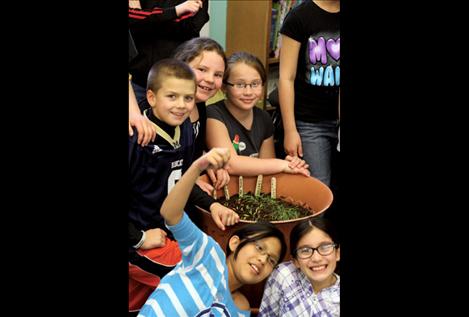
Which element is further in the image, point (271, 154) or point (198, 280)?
point (271, 154)

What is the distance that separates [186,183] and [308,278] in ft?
0.83

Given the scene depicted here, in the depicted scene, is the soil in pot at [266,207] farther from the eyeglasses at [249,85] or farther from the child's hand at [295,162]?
the eyeglasses at [249,85]

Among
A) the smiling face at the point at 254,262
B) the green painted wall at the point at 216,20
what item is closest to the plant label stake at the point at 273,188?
the smiling face at the point at 254,262

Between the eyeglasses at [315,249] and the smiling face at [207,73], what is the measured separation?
0.27 metres

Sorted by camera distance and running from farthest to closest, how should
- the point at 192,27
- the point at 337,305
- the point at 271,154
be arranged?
the point at 271,154 < the point at 192,27 < the point at 337,305

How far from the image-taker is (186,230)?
0.76 meters

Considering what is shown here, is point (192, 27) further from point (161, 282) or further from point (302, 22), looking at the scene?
point (161, 282)

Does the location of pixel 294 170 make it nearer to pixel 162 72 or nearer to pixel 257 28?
pixel 162 72

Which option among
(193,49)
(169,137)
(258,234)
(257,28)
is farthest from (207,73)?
(257,28)

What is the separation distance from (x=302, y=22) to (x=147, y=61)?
1.30 feet

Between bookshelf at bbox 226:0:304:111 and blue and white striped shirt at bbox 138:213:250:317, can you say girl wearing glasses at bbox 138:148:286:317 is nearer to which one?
blue and white striped shirt at bbox 138:213:250:317

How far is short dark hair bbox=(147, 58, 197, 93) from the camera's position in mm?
792

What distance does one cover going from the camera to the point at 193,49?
2.93ft
